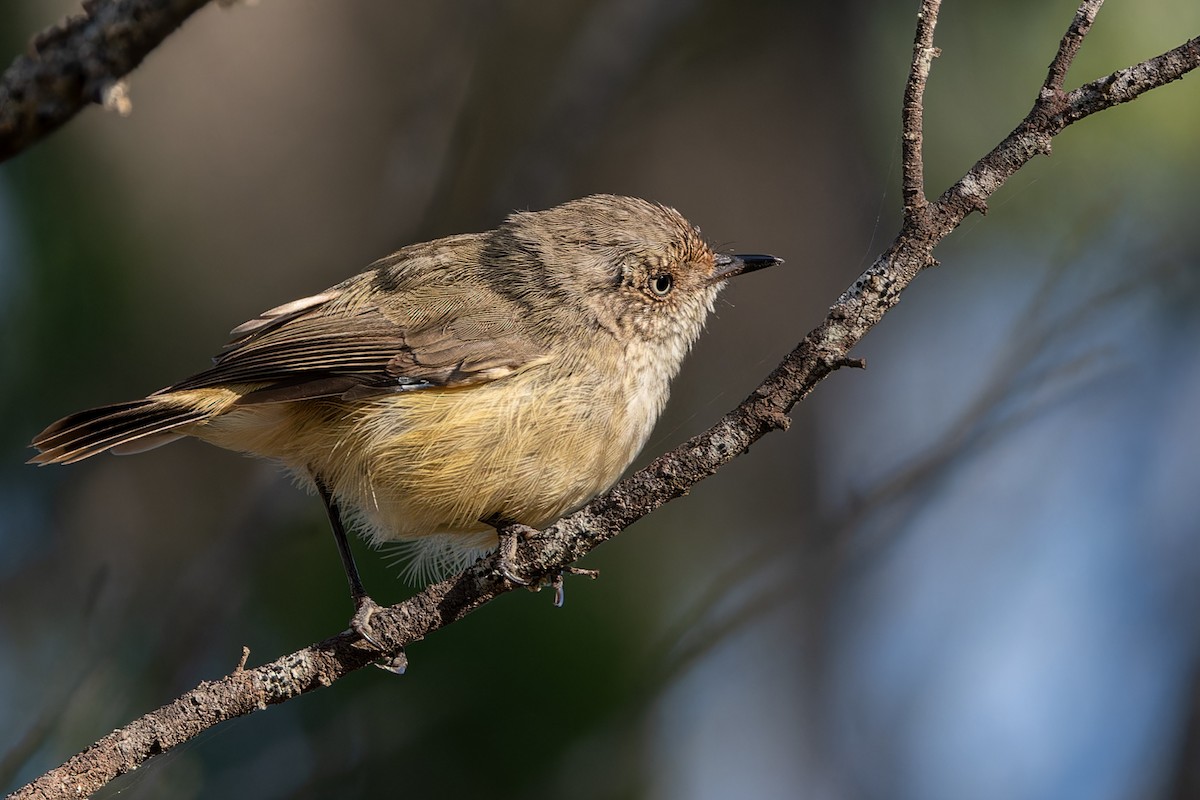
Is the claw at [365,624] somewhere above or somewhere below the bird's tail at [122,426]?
below

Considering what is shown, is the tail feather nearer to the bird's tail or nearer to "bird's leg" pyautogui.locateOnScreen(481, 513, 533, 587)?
the bird's tail

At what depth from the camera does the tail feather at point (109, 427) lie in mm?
3582

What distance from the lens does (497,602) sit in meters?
4.64

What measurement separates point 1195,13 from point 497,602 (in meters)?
3.65

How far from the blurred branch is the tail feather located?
123 centimetres

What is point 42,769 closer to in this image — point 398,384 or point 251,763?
point 251,763

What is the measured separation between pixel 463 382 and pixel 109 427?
1.06 metres

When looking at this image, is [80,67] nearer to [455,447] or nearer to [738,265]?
[455,447]

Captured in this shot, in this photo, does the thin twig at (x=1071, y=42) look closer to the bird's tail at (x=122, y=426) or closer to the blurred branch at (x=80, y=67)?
the blurred branch at (x=80, y=67)

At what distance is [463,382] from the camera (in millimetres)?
3791

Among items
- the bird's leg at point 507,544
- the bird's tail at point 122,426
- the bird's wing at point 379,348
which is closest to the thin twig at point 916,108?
the bird's leg at point 507,544

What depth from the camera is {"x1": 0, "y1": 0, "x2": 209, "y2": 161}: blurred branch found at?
2.53 meters

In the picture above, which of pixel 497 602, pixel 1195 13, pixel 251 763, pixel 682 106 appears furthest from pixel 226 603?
pixel 1195 13

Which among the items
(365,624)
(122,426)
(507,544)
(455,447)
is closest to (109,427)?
(122,426)
